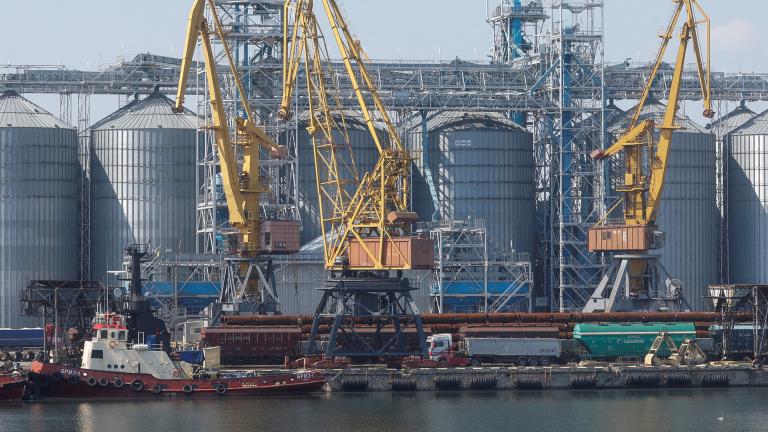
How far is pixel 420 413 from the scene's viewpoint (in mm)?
128875

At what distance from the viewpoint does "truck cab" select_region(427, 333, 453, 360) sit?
15262 cm

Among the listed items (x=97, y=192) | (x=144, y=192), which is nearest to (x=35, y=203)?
(x=97, y=192)

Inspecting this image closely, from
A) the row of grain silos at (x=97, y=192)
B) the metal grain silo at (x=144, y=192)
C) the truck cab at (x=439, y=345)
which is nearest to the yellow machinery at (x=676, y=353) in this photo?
the truck cab at (x=439, y=345)

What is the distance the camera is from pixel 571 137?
198 meters

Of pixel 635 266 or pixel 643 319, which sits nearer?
pixel 643 319

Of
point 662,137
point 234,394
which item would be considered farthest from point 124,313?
point 662,137

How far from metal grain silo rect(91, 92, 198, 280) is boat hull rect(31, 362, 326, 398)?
200 ft

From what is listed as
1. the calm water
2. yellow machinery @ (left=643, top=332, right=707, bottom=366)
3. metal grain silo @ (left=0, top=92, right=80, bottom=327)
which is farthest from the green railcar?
metal grain silo @ (left=0, top=92, right=80, bottom=327)

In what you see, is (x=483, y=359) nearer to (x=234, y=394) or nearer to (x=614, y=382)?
(x=614, y=382)

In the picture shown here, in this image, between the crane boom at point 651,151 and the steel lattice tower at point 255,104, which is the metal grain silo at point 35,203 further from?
the crane boom at point 651,151

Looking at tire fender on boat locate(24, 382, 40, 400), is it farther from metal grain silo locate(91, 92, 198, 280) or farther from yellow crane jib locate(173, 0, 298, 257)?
metal grain silo locate(91, 92, 198, 280)

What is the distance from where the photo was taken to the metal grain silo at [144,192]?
646 ft

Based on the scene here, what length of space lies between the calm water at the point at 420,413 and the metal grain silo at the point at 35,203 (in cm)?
6217

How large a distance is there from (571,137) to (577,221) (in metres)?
8.39
